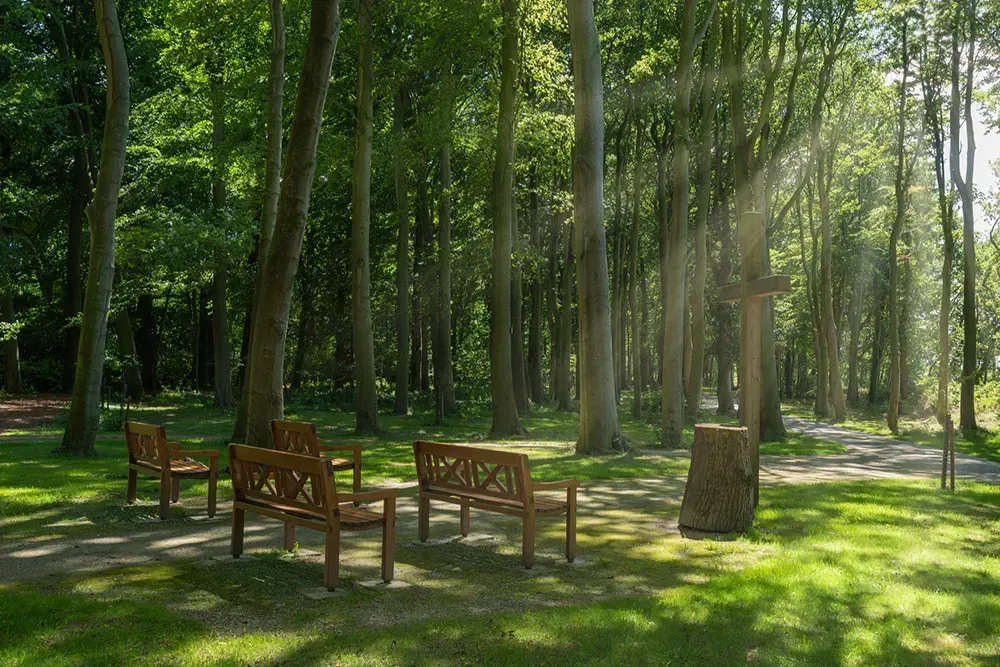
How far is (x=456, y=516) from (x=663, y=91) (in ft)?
70.0

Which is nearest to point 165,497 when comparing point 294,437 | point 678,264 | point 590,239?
point 294,437

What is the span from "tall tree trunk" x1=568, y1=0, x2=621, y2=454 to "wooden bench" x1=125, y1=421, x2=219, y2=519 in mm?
7953

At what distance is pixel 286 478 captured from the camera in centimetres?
777

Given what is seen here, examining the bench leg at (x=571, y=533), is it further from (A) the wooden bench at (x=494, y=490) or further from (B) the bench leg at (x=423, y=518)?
(B) the bench leg at (x=423, y=518)

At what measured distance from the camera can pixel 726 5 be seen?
74.0 feet

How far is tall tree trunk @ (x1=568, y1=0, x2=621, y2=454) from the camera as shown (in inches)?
687

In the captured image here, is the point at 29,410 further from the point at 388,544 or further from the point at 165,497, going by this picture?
the point at 388,544

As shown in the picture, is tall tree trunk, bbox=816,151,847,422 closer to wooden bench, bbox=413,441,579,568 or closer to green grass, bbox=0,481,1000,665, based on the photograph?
green grass, bbox=0,481,1000,665

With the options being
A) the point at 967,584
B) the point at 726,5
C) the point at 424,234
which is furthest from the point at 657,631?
the point at 424,234

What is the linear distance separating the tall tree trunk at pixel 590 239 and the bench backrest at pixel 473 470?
8027mm

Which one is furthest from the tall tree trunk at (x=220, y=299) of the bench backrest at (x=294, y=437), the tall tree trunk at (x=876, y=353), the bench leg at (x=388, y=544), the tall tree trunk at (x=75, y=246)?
the tall tree trunk at (x=876, y=353)

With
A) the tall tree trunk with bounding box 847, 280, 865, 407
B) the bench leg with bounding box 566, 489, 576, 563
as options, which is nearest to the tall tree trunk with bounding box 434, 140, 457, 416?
the bench leg with bounding box 566, 489, 576, 563

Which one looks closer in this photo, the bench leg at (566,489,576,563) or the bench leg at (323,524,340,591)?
the bench leg at (323,524,340,591)

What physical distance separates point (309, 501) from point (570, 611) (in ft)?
7.40
